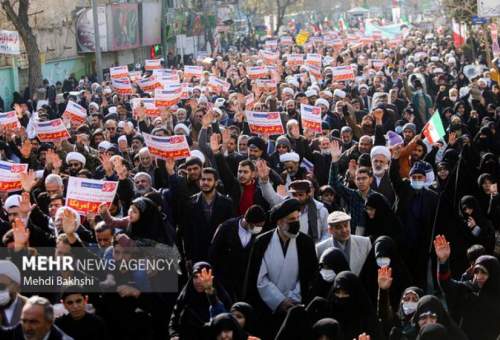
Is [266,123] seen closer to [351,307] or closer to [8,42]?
[351,307]

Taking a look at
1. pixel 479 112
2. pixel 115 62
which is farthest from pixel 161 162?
pixel 115 62

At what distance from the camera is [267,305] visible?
7.10m

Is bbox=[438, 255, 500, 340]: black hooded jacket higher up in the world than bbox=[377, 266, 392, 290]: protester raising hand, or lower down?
lower down

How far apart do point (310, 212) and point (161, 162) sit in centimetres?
299

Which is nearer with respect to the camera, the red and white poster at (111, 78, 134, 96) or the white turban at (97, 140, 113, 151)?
the white turban at (97, 140, 113, 151)

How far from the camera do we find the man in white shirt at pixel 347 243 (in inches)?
297

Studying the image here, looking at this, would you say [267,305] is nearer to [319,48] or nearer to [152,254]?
[152,254]

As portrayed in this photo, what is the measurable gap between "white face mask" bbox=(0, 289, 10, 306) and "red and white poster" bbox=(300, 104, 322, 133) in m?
8.15

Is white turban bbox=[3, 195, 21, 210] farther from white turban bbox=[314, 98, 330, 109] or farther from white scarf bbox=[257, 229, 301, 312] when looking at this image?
white turban bbox=[314, 98, 330, 109]

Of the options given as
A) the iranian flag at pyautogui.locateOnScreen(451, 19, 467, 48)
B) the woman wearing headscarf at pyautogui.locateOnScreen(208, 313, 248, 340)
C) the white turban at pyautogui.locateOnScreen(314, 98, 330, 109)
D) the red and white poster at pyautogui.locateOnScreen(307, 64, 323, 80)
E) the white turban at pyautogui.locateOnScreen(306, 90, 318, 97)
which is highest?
the woman wearing headscarf at pyautogui.locateOnScreen(208, 313, 248, 340)

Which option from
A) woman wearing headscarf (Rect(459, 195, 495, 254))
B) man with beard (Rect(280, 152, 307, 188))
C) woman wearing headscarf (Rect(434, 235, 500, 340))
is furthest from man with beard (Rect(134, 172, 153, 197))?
woman wearing headscarf (Rect(434, 235, 500, 340))

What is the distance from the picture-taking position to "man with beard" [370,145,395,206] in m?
9.84

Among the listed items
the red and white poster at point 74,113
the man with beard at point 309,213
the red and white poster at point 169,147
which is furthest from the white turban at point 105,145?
the man with beard at point 309,213

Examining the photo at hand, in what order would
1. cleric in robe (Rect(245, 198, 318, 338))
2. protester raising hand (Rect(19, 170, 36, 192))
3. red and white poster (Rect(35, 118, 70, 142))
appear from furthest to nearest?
red and white poster (Rect(35, 118, 70, 142)) < protester raising hand (Rect(19, 170, 36, 192)) < cleric in robe (Rect(245, 198, 318, 338))
